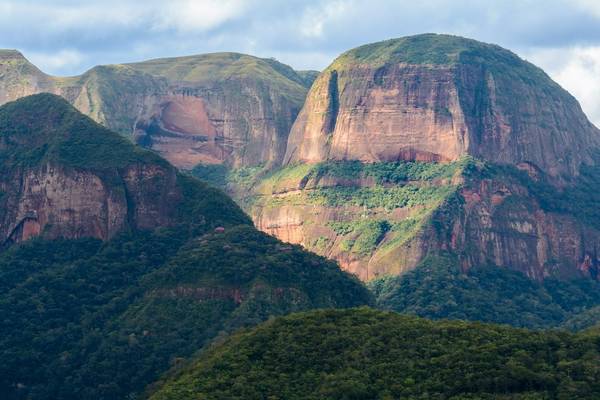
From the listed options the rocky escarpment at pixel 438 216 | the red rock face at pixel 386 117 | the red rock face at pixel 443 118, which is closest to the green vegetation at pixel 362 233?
the rocky escarpment at pixel 438 216

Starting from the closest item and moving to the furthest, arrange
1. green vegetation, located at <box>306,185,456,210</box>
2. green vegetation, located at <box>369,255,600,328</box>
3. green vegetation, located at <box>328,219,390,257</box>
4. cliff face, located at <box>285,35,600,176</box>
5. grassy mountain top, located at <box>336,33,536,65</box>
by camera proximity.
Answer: green vegetation, located at <box>369,255,600,328</box> < green vegetation, located at <box>328,219,390,257</box> < green vegetation, located at <box>306,185,456,210</box> < cliff face, located at <box>285,35,600,176</box> < grassy mountain top, located at <box>336,33,536,65</box>

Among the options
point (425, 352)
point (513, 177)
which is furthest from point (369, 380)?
point (513, 177)

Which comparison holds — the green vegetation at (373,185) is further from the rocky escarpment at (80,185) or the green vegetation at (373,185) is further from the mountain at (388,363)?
the mountain at (388,363)

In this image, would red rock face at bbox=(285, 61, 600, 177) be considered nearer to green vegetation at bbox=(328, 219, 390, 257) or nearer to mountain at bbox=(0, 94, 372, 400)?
green vegetation at bbox=(328, 219, 390, 257)

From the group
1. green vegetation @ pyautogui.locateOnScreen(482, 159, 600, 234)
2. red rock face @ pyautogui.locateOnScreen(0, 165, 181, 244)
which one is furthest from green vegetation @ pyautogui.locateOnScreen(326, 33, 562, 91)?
red rock face @ pyautogui.locateOnScreen(0, 165, 181, 244)

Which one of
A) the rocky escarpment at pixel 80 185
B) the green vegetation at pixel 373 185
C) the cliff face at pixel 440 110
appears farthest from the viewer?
the cliff face at pixel 440 110

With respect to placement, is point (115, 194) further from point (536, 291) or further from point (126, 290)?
point (536, 291)
